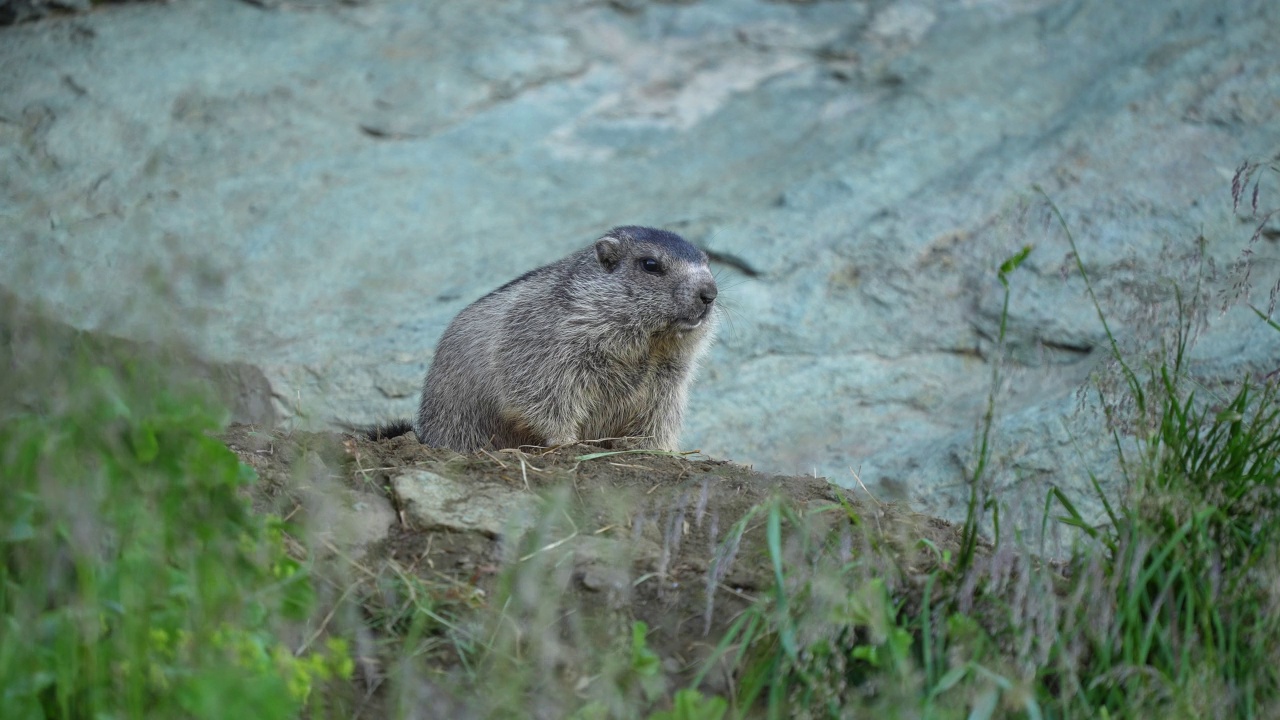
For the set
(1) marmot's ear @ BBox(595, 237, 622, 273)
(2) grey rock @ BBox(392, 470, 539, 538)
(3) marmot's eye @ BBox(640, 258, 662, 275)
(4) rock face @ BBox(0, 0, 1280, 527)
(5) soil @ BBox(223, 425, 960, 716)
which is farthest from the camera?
(4) rock face @ BBox(0, 0, 1280, 527)

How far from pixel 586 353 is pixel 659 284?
52cm

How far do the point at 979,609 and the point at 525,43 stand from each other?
25.9 feet

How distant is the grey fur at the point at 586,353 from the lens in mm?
6098

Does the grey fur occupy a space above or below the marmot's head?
below

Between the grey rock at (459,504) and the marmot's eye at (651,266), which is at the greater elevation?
the marmot's eye at (651,266)

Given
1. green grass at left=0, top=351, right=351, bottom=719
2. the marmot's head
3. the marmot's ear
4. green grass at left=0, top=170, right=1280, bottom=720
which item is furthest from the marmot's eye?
green grass at left=0, top=351, right=351, bottom=719

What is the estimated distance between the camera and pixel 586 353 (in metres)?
6.16

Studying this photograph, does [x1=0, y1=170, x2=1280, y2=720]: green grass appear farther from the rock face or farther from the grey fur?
the rock face

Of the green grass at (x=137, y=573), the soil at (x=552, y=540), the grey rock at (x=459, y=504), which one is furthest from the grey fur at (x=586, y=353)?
the green grass at (x=137, y=573)

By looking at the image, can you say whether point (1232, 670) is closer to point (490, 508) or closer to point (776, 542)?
point (776, 542)

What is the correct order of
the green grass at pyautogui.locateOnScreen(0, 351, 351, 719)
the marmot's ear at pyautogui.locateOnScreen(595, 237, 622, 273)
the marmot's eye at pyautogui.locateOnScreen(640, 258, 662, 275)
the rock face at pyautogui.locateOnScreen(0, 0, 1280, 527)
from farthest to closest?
the rock face at pyautogui.locateOnScreen(0, 0, 1280, 527), the marmot's ear at pyautogui.locateOnScreen(595, 237, 622, 273), the marmot's eye at pyautogui.locateOnScreen(640, 258, 662, 275), the green grass at pyautogui.locateOnScreen(0, 351, 351, 719)

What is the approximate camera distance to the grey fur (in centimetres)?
610

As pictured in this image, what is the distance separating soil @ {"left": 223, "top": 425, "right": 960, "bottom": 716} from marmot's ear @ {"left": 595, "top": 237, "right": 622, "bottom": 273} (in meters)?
1.54

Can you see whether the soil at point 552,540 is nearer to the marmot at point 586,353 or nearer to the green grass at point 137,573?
the green grass at point 137,573
